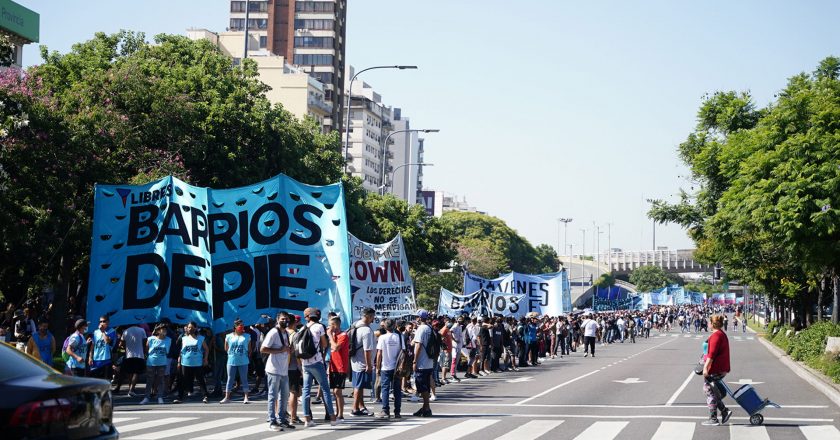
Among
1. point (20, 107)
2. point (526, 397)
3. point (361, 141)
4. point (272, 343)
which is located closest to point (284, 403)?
point (272, 343)

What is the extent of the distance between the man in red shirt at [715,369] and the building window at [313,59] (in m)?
98.5

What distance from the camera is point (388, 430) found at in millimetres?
16125

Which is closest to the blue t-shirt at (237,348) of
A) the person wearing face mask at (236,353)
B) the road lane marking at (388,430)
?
the person wearing face mask at (236,353)

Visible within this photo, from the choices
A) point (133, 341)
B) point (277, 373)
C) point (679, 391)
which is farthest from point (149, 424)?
point (679, 391)

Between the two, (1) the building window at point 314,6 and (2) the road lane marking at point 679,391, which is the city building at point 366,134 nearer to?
(1) the building window at point 314,6

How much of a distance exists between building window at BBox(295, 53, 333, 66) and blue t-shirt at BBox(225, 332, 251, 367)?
93.5 m

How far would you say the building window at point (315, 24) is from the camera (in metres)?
113

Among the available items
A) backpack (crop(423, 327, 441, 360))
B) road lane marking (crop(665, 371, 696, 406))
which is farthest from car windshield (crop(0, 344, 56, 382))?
road lane marking (crop(665, 371, 696, 406))

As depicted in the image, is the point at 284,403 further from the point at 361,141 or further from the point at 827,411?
the point at 361,141

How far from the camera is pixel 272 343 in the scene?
16500mm

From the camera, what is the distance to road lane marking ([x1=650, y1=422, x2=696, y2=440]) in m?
15.3

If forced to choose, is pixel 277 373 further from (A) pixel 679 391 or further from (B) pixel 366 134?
(B) pixel 366 134

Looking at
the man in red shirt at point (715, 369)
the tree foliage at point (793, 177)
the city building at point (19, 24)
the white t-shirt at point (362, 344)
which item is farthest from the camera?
the city building at point (19, 24)

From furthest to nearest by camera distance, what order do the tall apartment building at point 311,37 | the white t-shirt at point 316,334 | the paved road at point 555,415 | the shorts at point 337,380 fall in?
the tall apartment building at point 311,37 < the shorts at point 337,380 < the white t-shirt at point 316,334 < the paved road at point 555,415
